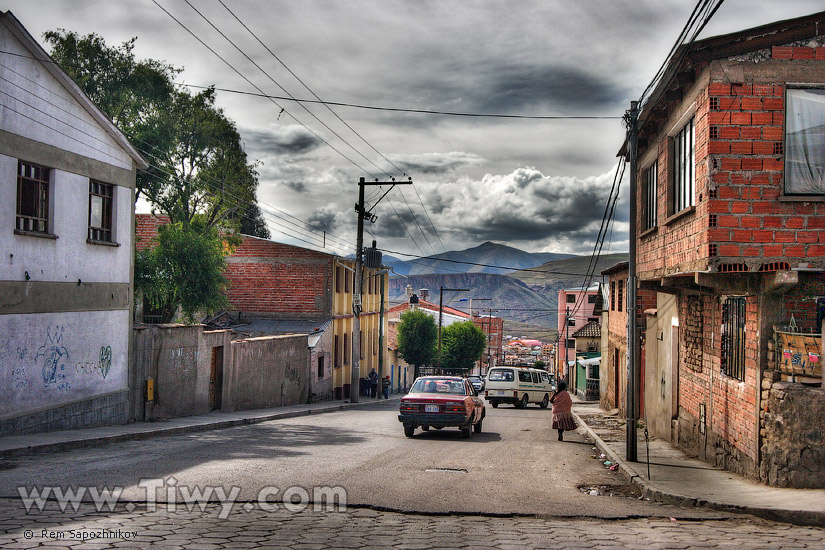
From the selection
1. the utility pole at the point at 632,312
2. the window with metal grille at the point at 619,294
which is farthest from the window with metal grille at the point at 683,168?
the window with metal grille at the point at 619,294

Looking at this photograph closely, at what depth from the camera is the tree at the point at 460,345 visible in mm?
67938

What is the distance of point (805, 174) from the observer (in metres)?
10.7

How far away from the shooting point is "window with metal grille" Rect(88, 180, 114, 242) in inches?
713

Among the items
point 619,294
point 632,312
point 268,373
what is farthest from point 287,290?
point 632,312

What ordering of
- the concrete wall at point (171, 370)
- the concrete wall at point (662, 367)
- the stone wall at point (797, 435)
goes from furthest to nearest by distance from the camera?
1. the concrete wall at point (171, 370)
2. the concrete wall at point (662, 367)
3. the stone wall at point (797, 435)

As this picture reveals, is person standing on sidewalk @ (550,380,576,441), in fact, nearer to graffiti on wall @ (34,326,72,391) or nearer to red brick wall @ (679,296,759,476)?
red brick wall @ (679,296,759,476)

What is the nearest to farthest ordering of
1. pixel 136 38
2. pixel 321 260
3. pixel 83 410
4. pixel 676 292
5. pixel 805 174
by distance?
pixel 805 174 → pixel 676 292 → pixel 83 410 → pixel 136 38 → pixel 321 260

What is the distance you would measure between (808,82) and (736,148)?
144cm

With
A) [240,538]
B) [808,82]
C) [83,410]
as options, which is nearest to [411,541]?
[240,538]

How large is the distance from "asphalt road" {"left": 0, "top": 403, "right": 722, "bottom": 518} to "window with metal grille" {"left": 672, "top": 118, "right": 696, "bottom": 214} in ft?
16.9

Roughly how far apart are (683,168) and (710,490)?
19.7 feet

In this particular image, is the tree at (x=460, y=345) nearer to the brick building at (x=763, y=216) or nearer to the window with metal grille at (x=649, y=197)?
the window with metal grille at (x=649, y=197)

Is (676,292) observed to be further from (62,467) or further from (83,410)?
(83,410)

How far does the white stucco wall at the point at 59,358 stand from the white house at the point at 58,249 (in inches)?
1.0
